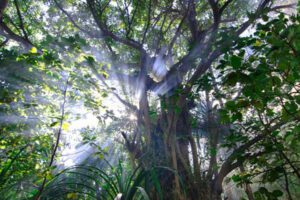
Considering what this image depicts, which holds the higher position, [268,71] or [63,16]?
[63,16]

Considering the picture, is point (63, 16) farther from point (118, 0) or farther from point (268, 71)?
point (268, 71)

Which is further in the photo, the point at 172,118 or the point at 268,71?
the point at 172,118

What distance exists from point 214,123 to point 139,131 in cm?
137

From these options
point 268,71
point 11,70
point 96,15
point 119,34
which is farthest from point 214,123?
point 11,70

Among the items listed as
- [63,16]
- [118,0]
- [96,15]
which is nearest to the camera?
[96,15]

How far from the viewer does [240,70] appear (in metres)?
0.94

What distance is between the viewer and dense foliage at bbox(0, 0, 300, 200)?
4.35 ft

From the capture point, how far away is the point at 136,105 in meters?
3.34

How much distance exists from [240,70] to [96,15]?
2.66 metres

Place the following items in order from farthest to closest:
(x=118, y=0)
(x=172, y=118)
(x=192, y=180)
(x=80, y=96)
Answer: (x=118, y=0) → (x=172, y=118) → (x=192, y=180) → (x=80, y=96)

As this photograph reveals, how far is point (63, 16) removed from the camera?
3613mm

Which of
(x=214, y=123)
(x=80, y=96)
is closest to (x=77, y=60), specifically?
(x=80, y=96)

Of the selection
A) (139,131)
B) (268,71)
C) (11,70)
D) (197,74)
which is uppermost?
(11,70)

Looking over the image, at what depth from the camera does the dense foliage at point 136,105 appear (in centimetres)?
133
